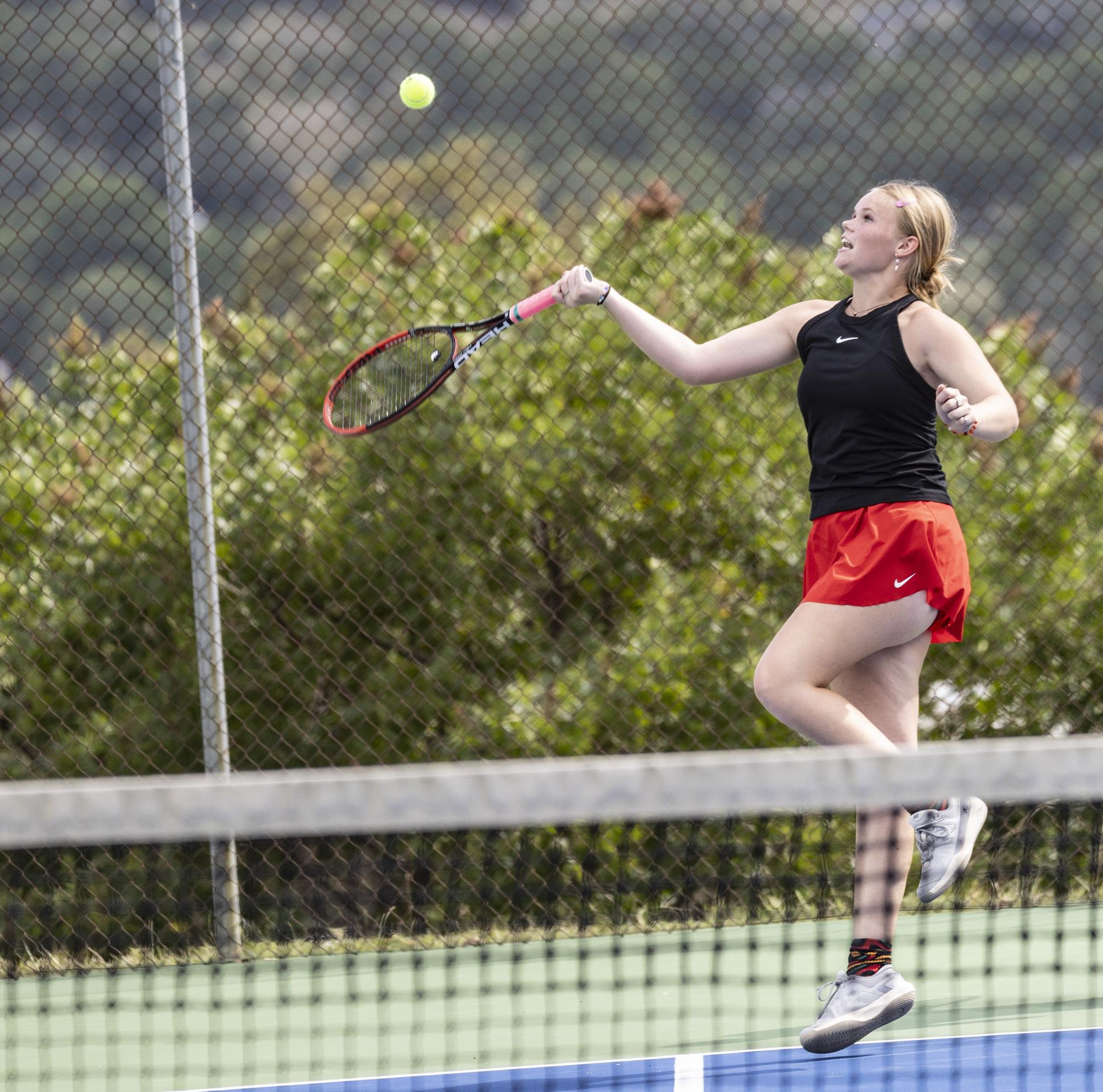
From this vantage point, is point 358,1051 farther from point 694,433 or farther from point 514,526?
point 694,433

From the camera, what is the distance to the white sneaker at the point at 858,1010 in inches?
97.0

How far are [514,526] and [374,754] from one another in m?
0.77

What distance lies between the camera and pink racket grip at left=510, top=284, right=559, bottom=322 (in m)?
2.86

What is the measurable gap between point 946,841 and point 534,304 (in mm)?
1298

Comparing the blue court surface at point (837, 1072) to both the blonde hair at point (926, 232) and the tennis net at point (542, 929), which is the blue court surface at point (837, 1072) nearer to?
the tennis net at point (542, 929)

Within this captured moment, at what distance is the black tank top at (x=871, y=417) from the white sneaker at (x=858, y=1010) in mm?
817

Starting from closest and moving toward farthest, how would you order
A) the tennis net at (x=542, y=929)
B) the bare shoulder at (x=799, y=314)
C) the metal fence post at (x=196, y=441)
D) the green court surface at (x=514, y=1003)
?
1. the tennis net at (x=542, y=929)
2. the bare shoulder at (x=799, y=314)
3. the green court surface at (x=514, y=1003)
4. the metal fence post at (x=196, y=441)

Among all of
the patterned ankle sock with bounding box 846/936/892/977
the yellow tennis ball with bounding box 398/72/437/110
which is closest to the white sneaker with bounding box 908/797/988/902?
the patterned ankle sock with bounding box 846/936/892/977

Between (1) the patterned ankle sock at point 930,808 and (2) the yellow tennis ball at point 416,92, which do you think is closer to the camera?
(1) the patterned ankle sock at point 930,808

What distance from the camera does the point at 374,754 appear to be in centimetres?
411

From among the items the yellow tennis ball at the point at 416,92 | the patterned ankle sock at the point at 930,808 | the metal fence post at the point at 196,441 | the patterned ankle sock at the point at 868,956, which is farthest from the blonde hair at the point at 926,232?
the metal fence post at the point at 196,441

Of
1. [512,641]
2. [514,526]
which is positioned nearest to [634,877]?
[512,641]

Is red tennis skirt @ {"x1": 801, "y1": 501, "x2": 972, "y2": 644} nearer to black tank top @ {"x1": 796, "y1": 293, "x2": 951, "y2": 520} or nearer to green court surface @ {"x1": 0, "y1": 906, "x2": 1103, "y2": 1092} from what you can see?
black tank top @ {"x1": 796, "y1": 293, "x2": 951, "y2": 520}

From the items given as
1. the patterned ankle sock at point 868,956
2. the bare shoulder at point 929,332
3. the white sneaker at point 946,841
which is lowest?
the patterned ankle sock at point 868,956
